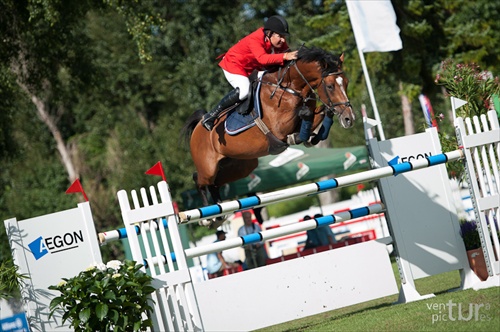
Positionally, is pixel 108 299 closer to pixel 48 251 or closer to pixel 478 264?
pixel 48 251

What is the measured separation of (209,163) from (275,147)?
0.99 m

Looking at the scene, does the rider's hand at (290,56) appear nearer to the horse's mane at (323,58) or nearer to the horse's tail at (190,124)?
the horse's mane at (323,58)

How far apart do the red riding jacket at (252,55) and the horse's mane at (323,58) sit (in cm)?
21

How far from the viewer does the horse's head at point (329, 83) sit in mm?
6965

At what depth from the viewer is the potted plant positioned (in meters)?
6.66

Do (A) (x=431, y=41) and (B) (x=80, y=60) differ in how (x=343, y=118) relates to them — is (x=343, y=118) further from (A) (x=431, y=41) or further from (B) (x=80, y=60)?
(A) (x=431, y=41)

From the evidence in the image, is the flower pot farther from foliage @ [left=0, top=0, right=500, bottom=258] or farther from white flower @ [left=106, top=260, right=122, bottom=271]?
foliage @ [left=0, top=0, right=500, bottom=258]

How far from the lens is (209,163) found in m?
8.24

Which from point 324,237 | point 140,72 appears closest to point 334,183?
point 324,237

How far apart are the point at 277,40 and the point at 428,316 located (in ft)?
10.4

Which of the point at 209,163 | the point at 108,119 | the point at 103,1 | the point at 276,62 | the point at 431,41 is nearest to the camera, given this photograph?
the point at 276,62

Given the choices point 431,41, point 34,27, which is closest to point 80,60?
point 34,27

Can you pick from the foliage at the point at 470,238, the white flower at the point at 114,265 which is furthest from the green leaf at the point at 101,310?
the foliage at the point at 470,238

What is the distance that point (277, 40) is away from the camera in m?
7.46
